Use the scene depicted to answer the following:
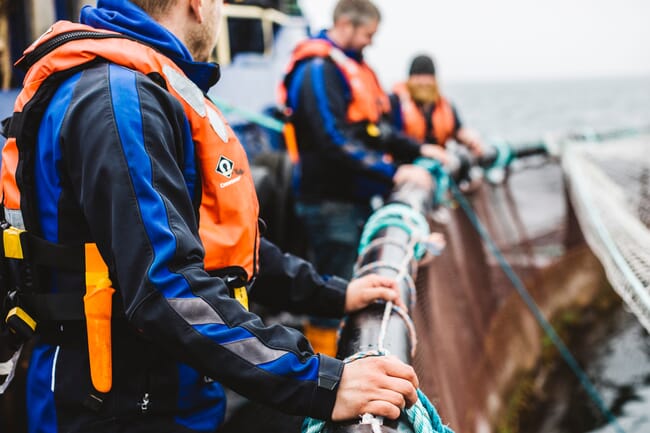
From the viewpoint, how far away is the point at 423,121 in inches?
248

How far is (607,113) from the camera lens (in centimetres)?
5503

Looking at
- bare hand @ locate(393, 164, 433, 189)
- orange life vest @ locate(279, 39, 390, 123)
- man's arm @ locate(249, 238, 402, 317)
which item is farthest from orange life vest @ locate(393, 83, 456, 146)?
man's arm @ locate(249, 238, 402, 317)

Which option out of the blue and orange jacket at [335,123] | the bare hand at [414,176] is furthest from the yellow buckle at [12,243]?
the blue and orange jacket at [335,123]

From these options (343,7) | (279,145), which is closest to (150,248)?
(343,7)

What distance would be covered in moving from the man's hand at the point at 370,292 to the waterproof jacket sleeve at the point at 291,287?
0.17ft

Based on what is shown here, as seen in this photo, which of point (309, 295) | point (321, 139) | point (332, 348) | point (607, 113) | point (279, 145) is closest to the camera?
point (309, 295)

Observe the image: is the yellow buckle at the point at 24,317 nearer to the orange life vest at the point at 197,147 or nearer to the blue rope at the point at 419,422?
the orange life vest at the point at 197,147

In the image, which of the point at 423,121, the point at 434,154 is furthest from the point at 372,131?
the point at 423,121

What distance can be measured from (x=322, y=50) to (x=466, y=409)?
8.00 ft

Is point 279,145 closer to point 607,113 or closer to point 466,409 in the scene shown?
point 466,409

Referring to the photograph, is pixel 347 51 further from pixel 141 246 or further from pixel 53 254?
pixel 141 246

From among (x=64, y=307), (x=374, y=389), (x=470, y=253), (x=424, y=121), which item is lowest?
(x=470, y=253)

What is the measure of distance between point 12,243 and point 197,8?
792 mm

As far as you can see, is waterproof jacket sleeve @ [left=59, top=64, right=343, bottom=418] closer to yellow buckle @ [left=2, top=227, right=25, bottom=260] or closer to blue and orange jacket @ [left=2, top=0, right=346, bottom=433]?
blue and orange jacket @ [left=2, top=0, right=346, bottom=433]
